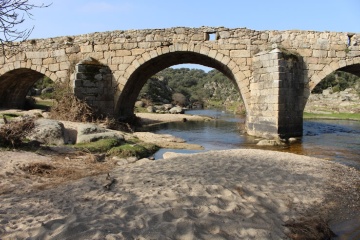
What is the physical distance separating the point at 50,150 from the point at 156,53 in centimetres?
692

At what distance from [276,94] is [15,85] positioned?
14.4m

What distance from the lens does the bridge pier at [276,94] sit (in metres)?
10.8

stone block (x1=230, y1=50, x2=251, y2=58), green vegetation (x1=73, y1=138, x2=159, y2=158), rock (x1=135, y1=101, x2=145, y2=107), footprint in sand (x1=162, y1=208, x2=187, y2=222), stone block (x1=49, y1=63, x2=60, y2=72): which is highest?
stone block (x1=230, y1=50, x2=251, y2=58)

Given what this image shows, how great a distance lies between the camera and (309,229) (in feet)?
10.8

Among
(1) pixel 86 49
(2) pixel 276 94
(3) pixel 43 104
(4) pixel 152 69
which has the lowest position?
(3) pixel 43 104

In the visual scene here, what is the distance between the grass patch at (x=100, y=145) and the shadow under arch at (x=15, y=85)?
9736 millimetres

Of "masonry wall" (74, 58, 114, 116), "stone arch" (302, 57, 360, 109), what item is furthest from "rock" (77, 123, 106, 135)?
"stone arch" (302, 57, 360, 109)

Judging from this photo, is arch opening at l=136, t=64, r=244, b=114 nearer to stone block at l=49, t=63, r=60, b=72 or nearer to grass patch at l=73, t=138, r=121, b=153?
stone block at l=49, t=63, r=60, b=72

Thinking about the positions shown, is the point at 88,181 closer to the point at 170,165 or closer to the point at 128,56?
the point at 170,165

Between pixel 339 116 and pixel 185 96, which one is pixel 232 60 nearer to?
pixel 339 116

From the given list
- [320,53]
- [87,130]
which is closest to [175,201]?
[87,130]

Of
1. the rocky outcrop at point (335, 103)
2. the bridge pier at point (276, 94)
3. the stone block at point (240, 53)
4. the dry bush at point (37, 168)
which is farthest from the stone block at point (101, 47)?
the rocky outcrop at point (335, 103)

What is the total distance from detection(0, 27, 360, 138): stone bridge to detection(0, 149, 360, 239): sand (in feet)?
18.2

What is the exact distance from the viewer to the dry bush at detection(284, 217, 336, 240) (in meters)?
3.14
